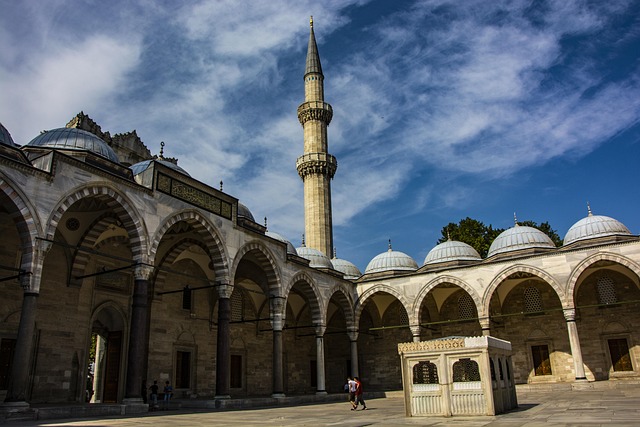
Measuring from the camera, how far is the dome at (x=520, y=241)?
20.9m

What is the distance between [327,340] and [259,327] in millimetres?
5203

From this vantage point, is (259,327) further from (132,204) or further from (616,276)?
(616,276)

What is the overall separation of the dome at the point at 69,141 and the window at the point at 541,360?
1748 cm

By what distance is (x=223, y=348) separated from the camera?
47.0ft

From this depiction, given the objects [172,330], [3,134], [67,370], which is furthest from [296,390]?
[3,134]

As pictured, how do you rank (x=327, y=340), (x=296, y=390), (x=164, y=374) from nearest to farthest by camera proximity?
(x=164, y=374)
(x=296, y=390)
(x=327, y=340)

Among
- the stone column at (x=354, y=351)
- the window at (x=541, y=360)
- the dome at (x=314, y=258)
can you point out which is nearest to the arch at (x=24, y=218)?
the dome at (x=314, y=258)

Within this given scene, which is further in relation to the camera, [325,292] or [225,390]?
[325,292]

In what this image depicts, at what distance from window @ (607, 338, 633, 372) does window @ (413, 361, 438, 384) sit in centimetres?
1362

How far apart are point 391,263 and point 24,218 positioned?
16730mm

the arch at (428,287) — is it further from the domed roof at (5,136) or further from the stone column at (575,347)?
the domed roof at (5,136)

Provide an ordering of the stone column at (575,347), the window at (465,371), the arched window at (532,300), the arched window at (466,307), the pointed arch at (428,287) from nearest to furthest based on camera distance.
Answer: the window at (465,371) → the stone column at (575,347) → the pointed arch at (428,287) → the arched window at (532,300) → the arched window at (466,307)

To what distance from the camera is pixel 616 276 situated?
20016 mm

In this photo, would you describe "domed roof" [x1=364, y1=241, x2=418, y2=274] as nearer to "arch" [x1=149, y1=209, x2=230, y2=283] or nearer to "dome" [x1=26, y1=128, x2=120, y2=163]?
"arch" [x1=149, y1=209, x2=230, y2=283]
